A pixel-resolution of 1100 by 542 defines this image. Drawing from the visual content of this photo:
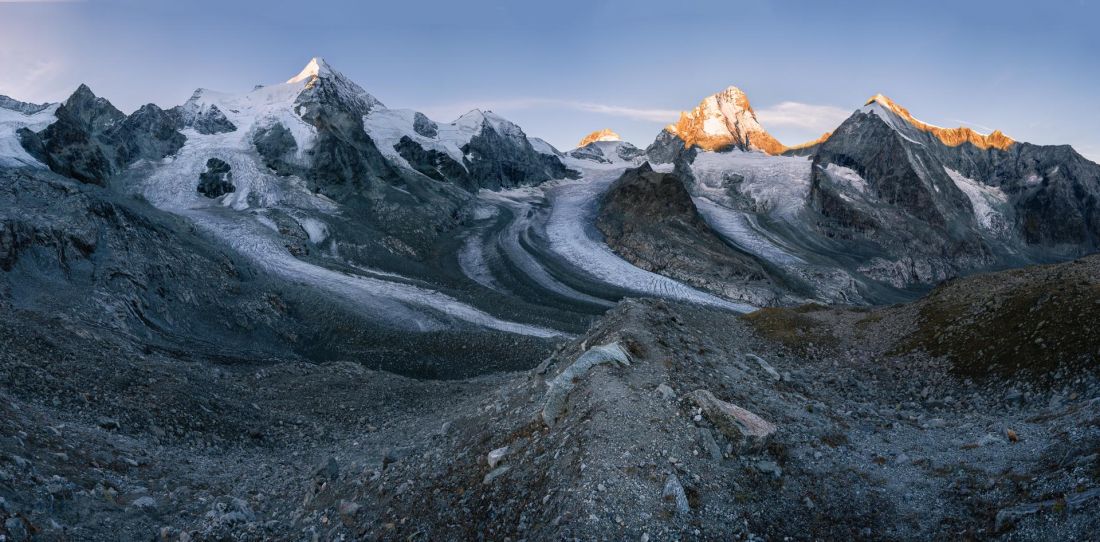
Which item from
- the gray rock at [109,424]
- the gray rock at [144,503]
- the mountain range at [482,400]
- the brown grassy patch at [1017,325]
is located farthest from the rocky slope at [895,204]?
the gray rock at [144,503]

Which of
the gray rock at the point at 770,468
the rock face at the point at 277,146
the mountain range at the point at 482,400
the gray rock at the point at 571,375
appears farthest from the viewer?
the rock face at the point at 277,146

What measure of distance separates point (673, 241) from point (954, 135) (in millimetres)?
132226

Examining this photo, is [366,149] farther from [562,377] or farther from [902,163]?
[902,163]

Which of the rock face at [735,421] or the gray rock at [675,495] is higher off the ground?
the rock face at [735,421]

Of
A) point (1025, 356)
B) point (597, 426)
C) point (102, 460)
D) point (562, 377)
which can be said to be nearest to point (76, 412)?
point (102, 460)

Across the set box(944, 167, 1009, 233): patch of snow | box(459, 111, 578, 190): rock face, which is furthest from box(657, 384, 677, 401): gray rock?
box(944, 167, 1009, 233): patch of snow

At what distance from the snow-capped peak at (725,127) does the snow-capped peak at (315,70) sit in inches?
4300

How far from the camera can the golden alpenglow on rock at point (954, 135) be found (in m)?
161

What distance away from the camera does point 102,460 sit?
1179 centimetres

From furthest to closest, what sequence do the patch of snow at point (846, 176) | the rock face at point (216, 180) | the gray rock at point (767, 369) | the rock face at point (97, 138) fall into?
1. the patch of snow at point (846, 176)
2. the rock face at point (216, 180)
3. the rock face at point (97, 138)
4. the gray rock at point (767, 369)

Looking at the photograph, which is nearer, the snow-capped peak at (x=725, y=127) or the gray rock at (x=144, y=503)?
the gray rock at (x=144, y=503)

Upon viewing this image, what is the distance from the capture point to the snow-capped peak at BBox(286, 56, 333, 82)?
12100cm

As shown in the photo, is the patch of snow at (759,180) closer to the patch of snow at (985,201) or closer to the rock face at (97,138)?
the patch of snow at (985,201)

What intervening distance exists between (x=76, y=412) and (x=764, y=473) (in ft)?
51.5
